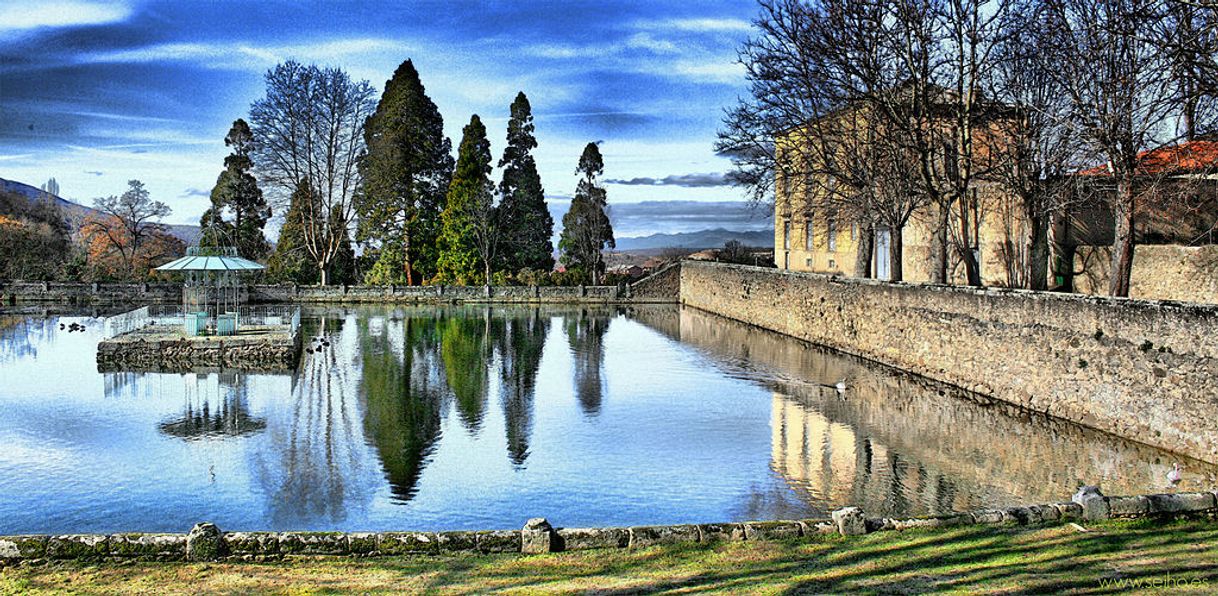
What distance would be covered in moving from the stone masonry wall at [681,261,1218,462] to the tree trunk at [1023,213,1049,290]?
4266 mm

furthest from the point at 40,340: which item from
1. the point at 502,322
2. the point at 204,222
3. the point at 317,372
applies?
the point at 204,222

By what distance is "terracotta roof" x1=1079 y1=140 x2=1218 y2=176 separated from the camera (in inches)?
776

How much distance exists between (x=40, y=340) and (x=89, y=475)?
19933 millimetres

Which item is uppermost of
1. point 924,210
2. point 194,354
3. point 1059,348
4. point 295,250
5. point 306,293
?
point 924,210

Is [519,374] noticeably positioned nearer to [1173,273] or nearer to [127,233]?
[1173,273]

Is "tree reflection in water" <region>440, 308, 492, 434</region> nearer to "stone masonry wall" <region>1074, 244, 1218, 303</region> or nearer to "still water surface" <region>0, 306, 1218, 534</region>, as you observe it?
"still water surface" <region>0, 306, 1218, 534</region>

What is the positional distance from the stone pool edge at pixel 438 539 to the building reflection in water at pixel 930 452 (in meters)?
2.19

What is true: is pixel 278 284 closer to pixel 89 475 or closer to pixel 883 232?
pixel 883 232

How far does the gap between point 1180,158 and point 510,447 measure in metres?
17.1

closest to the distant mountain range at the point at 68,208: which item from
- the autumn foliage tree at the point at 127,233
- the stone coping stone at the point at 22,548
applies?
the autumn foliage tree at the point at 127,233

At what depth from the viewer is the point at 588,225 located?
2060 inches

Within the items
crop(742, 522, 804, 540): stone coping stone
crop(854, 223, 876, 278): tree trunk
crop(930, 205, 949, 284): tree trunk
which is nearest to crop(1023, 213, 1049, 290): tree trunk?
crop(930, 205, 949, 284): tree trunk

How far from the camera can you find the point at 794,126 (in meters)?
29.8

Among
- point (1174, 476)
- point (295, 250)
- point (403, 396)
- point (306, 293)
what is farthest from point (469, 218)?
point (1174, 476)
